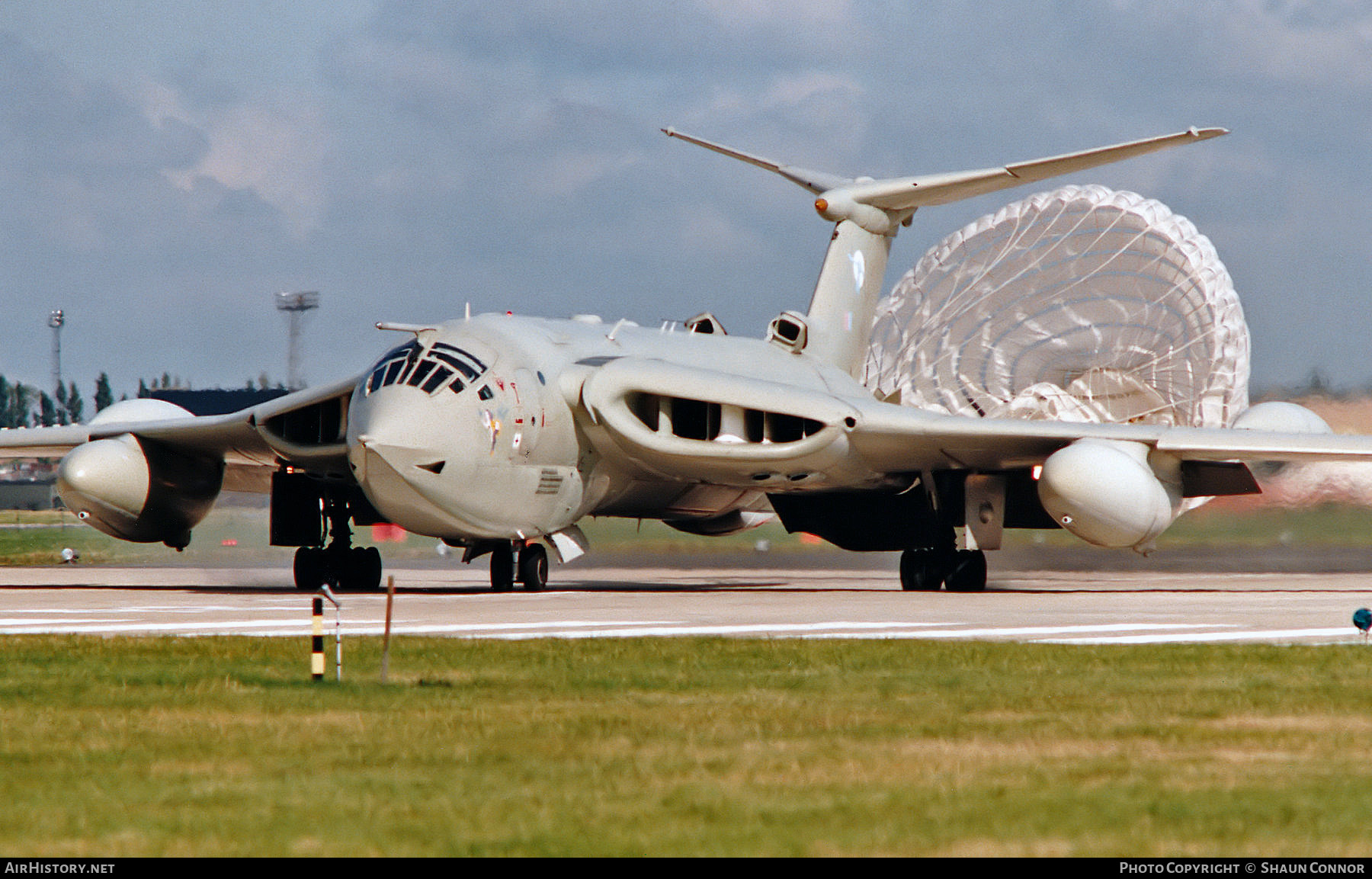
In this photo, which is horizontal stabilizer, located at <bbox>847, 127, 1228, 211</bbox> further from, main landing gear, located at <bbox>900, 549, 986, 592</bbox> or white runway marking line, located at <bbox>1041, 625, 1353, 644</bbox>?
white runway marking line, located at <bbox>1041, 625, 1353, 644</bbox>

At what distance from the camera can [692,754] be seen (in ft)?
30.0

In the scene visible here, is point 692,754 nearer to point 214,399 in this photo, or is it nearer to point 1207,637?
point 1207,637

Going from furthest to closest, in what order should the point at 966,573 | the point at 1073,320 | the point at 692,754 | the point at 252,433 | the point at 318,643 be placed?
the point at 1073,320
the point at 966,573
the point at 252,433
the point at 318,643
the point at 692,754

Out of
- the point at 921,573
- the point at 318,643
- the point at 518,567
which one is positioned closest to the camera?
the point at 318,643

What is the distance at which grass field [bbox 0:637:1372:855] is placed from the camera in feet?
23.2

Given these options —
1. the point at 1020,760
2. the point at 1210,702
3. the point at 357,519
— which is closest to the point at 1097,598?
the point at 357,519

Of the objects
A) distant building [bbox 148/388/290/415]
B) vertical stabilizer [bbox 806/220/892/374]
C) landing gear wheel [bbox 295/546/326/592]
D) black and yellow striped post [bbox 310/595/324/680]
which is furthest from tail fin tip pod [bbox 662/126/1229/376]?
distant building [bbox 148/388/290/415]

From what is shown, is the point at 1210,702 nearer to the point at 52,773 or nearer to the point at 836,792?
the point at 836,792

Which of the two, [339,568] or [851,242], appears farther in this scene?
[851,242]

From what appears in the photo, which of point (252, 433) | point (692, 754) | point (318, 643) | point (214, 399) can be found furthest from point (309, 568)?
point (214, 399)

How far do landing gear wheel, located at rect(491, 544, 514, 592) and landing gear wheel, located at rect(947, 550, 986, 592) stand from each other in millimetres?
7162

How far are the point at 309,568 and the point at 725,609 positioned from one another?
982 cm

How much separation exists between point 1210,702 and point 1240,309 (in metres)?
34.3

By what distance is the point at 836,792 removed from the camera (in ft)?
26.2
